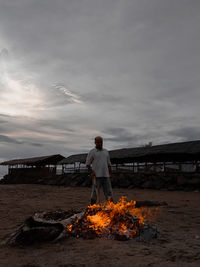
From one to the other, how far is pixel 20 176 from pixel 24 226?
98.2ft

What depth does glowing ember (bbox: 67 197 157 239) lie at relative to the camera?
4078 millimetres

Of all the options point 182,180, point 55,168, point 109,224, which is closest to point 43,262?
point 109,224

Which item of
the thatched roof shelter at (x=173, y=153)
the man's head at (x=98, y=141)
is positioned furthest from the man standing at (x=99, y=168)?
the thatched roof shelter at (x=173, y=153)

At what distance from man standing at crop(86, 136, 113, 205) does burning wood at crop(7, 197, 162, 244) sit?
1.16 metres

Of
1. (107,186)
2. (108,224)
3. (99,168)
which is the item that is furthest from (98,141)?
(108,224)

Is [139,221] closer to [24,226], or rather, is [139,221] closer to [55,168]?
[24,226]

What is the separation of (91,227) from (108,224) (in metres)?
0.32

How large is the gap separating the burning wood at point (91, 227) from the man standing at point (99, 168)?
116 cm

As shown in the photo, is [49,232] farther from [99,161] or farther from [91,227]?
[99,161]

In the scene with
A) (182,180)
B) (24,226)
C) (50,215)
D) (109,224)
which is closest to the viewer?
(24,226)

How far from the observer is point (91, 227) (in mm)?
4211

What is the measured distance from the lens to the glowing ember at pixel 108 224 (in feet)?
13.4

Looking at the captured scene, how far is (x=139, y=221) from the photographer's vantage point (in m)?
4.34

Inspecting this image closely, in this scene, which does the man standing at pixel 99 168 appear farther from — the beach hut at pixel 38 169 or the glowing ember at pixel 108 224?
the beach hut at pixel 38 169
